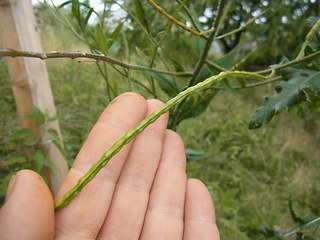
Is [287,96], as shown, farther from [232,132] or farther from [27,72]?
[232,132]

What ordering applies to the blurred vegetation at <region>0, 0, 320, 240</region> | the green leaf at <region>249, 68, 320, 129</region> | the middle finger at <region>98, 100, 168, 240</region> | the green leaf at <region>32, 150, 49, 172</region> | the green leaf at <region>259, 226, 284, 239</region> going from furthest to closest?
1. the blurred vegetation at <region>0, 0, 320, 240</region>
2. the green leaf at <region>32, 150, 49, 172</region>
3. the green leaf at <region>259, 226, 284, 239</region>
4. the middle finger at <region>98, 100, 168, 240</region>
5. the green leaf at <region>249, 68, 320, 129</region>

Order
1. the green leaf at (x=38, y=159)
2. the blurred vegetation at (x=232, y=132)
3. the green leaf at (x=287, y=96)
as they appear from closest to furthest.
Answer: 1. the green leaf at (x=287, y=96)
2. the green leaf at (x=38, y=159)
3. the blurred vegetation at (x=232, y=132)

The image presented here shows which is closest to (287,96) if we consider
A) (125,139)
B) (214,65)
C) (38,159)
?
(214,65)

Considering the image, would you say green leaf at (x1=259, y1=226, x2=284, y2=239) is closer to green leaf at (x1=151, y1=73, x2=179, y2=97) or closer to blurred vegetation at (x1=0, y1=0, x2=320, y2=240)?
blurred vegetation at (x1=0, y1=0, x2=320, y2=240)

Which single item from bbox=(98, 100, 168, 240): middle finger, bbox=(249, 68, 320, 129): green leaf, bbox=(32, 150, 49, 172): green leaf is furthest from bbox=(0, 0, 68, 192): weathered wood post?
bbox=(249, 68, 320, 129): green leaf

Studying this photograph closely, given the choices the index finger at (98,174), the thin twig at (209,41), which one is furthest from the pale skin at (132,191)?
the thin twig at (209,41)

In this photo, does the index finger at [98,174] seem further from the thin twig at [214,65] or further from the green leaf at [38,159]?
the green leaf at [38,159]

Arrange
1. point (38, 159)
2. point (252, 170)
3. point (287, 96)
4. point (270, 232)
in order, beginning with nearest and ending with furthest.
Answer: point (287, 96) → point (270, 232) → point (38, 159) → point (252, 170)
